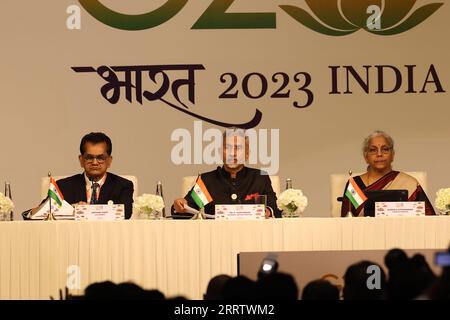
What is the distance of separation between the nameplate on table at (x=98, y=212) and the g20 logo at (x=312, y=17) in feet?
8.74

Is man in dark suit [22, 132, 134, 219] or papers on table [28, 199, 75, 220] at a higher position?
man in dark suit [22, 132, 134, 219]

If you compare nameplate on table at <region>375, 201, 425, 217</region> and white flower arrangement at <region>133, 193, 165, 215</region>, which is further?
white flower arrangement at <region>133, 193, 165, 215</region>

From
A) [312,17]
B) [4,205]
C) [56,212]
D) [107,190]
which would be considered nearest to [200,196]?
[56,212]

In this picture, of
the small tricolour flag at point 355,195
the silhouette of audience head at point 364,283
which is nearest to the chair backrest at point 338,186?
the small tricolour flag at point 355,195

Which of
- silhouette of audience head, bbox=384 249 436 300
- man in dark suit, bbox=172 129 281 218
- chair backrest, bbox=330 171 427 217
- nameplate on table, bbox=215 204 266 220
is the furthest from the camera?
chair backrest, bbox=330 171 427 217

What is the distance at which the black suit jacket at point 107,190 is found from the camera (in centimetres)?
490

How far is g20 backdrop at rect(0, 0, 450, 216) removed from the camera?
20.9ft

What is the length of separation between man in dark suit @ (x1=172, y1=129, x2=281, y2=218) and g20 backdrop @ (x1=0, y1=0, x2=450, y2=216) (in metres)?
1.30

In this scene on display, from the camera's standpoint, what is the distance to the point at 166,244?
3.85 meters

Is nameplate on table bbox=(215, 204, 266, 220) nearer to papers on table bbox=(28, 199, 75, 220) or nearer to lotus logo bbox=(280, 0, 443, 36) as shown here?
papers on table bbox=(28, 199, 75, 220)

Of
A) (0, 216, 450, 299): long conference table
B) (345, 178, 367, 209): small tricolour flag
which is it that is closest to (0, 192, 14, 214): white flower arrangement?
(0, 216, 450, 299): long conference table

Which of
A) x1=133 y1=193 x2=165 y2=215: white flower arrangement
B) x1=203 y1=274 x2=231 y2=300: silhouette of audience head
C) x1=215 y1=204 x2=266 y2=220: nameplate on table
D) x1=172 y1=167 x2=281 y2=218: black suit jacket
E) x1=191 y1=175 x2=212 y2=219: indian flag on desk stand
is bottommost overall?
x1=203 y1=274 x2=231 y2=300: silhouette of audience head

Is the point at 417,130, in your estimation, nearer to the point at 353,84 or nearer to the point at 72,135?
the point at 353,84

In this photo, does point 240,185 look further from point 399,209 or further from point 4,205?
point 4,205
